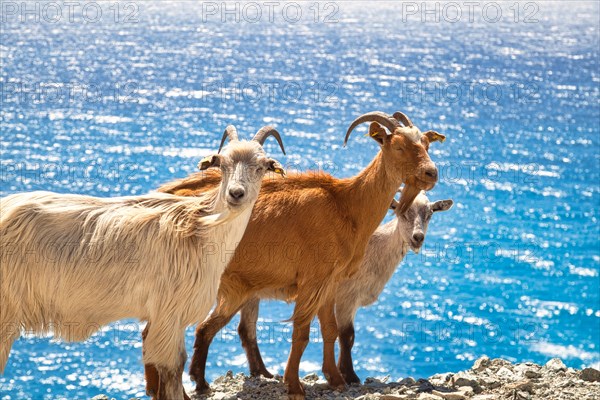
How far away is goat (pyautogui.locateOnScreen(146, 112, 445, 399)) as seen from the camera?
33.1 feet

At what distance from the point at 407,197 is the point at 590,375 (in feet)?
11.6

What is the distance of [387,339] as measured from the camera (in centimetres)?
2688

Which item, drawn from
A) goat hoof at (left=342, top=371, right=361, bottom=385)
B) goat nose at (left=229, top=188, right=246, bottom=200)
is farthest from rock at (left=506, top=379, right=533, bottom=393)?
goat nose at (left=229, top=188, right=246, bottom=200)

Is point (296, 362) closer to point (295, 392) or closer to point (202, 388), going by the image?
point (295, 392)

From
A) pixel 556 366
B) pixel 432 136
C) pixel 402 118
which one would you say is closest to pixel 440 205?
pixel 432 136

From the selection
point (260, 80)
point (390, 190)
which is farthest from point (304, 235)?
point (260, 80)

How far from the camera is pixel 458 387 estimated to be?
1112 cm

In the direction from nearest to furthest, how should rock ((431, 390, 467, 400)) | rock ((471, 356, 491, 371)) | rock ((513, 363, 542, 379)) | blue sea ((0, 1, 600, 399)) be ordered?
rock ((431, 390, 467, 400)) → rock ((513, 363, 542, 379)) → rock ((471, 356, 491, 371)) → blue sea ((0, 1, 600, 399))

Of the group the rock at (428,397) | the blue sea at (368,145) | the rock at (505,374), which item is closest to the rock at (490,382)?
the rock at (505,374)

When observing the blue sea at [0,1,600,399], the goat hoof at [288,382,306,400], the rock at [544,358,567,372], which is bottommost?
the blue sea at [0,1,600,399]

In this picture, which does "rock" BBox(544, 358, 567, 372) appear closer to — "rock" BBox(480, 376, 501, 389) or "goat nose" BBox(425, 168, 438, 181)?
"rock" BBox(480, 376, 501, 389)

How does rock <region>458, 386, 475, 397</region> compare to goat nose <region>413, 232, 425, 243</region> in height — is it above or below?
below

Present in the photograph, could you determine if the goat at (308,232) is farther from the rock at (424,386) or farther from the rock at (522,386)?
the rock at (522,386)

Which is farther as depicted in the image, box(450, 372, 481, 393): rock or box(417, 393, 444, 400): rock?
box(450, 372, 481, 393): rock
